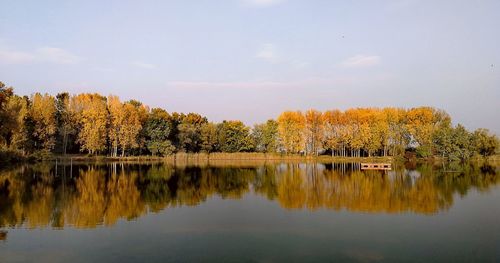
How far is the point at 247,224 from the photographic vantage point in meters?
16.8

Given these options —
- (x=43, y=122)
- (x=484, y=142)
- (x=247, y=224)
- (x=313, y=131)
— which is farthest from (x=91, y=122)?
(x=484, y=142)

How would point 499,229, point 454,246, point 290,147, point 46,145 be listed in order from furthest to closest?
point 290,147, point 46,145, point 499,229, point 454,246

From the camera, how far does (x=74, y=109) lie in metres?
71.1

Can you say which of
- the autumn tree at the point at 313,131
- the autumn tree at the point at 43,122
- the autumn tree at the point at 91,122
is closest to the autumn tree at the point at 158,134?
the autumn tree at the point at 91,122

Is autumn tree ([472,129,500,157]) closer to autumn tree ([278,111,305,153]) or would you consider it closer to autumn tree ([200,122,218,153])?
autumn tree ([278,111,305,153])

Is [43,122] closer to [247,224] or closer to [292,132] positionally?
[292,132]

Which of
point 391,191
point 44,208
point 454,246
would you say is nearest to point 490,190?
point 391,191

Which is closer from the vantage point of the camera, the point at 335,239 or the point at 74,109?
the point at 335,239

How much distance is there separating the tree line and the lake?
4109 cm

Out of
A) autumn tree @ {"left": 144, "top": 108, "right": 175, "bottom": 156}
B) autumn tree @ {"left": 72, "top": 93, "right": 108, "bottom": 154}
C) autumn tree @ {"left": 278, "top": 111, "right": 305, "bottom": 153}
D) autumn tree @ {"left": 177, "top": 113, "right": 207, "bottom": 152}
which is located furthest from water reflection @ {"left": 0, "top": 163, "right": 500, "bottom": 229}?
autumn tree @ {"left": 177, "top": 113, "right": 207, "bottom": 152}

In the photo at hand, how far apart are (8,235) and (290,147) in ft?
225

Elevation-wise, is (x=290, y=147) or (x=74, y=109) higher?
(x=74, y=109)

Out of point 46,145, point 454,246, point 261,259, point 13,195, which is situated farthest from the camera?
point 46,145

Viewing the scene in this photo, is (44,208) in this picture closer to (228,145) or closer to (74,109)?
(74,109)
